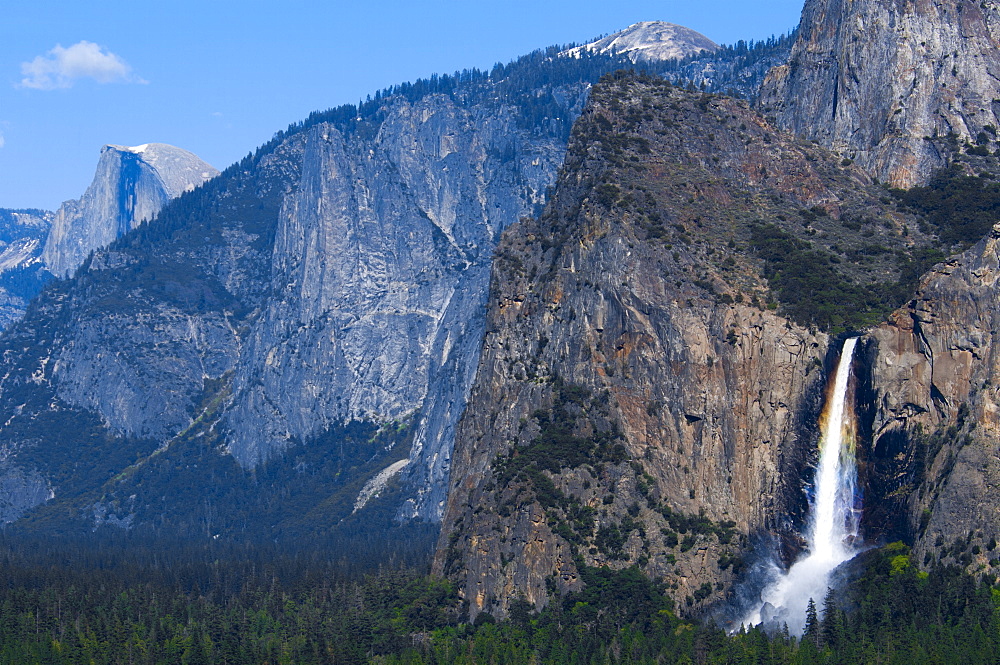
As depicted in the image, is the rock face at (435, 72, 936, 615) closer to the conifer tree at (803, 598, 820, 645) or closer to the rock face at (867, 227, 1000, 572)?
the rock face at (867, 227, 1000, 572)

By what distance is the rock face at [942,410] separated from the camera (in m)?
167

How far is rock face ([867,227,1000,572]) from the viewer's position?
548 ft

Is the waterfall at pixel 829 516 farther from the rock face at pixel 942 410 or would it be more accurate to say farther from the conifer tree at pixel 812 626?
the conifer tree at pixel 812 626

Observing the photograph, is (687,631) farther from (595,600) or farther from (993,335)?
(993,335)

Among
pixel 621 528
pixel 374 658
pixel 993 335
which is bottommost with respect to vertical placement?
pixel 374 658

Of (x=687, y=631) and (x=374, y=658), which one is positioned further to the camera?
(x=374, y=658)

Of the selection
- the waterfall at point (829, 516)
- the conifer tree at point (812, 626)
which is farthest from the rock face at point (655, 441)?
the conifer tree at point (812, 626)

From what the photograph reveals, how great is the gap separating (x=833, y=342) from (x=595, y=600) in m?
38.2

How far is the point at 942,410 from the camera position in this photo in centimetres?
17612

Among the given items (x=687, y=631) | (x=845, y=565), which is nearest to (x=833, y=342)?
(x=845, y=565)

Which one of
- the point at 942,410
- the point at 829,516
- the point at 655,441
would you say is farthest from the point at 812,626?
the point at 655,441

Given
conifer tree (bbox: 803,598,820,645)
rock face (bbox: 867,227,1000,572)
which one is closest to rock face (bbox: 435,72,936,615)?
rock face (bbox: 867,227,1000,572)

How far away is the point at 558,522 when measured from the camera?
18425cm

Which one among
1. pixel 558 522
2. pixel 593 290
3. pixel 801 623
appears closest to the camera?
pixel 801 623
